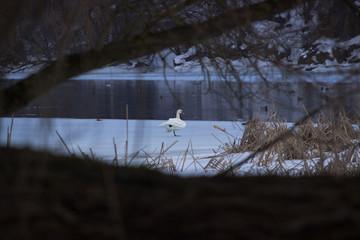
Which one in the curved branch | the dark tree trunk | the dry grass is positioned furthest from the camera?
the dry grass

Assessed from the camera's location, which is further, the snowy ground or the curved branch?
the snowy ground

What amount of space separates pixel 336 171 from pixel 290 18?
154 centimetres

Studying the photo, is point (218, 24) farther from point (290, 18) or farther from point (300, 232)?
point (300, 232)

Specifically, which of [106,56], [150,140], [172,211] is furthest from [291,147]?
[172,211]

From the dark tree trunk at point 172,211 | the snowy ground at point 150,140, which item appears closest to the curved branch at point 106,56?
the dark tree trunk at point 172,211

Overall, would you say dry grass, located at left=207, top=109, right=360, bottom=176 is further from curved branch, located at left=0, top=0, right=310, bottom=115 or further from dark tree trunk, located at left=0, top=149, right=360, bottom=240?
dark tree trunk, located at left=0, top=149, right=360, bottom=240

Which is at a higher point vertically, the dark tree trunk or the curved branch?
the curved branch

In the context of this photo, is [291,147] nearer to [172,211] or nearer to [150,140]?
[150,140]

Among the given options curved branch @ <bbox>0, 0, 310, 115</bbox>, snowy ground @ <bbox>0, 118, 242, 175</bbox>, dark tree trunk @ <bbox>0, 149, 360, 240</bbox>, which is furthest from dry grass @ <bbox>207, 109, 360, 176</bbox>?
dark tree trunk @ <bbox>0, 149, 360, 240</bbox>

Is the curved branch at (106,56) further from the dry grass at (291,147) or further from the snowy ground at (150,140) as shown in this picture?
the dry grass at (291,147)

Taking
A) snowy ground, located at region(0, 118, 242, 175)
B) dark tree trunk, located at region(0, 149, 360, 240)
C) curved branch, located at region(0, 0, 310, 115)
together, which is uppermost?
curved branch, located at region(0, 0, 310, 115)

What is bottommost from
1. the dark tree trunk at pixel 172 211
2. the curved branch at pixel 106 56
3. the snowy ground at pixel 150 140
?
the snowy ground at pixel 150 140

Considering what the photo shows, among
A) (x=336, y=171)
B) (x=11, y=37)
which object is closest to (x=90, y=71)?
(x=11, y=37)

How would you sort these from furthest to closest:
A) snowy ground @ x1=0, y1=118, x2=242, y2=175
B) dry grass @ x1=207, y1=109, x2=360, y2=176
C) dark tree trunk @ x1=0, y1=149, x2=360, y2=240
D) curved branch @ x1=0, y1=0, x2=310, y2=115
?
snowy ground @ x1=0, y1=118, x2=242, y2=175, dry grass @ x1=207, y1=109, x2=360, y2=176, curved branch @ x1=0, y1=0, x2=310, y2=115, dark tree trunk @ x1=0, y1=149, x2=360, y2=240
